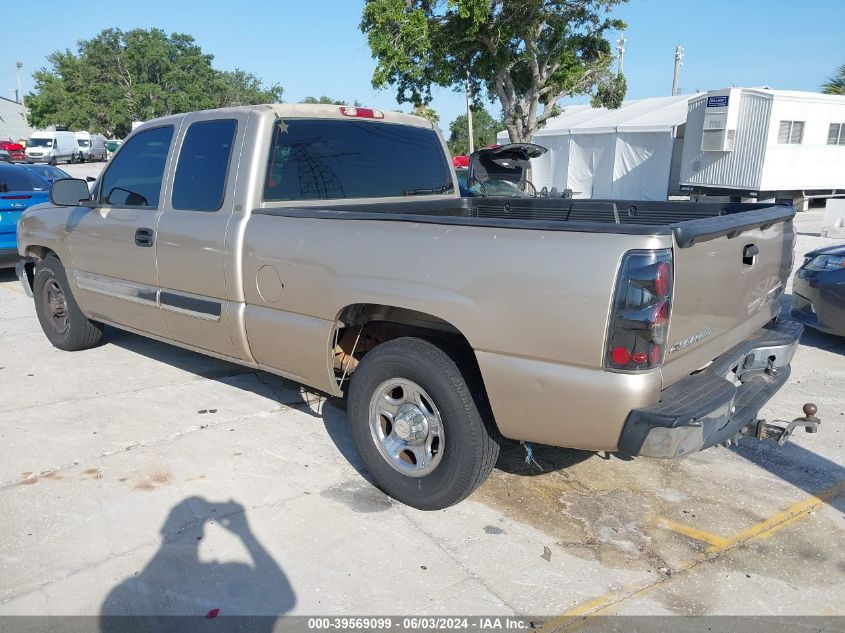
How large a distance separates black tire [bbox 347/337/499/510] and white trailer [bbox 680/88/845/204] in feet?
61.5

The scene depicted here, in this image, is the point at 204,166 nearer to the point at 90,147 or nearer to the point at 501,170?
the point at 501,170

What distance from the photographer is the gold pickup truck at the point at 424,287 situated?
2672 mm

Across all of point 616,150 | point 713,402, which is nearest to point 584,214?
point 713,402

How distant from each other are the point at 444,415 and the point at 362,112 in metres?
2.34

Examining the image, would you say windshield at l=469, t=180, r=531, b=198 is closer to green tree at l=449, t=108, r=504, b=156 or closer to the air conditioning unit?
the air conditioning unit

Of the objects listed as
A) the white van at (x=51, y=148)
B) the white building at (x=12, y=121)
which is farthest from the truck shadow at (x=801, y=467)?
the white building at (x=12, y=121)

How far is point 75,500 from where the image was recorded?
141 inches

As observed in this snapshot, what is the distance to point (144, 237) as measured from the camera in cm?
457

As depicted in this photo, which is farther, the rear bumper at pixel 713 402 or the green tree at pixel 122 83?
the green tree at pixel 122 83

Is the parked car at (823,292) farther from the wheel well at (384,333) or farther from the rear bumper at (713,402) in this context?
the wheel well at (384,333)

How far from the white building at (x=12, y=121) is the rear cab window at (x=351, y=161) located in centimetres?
7561

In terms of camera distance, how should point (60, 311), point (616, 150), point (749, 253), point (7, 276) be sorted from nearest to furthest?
1. point (749, 253)
2. point (60, 311)
3. point (7, 276)
4. point (616, 150)

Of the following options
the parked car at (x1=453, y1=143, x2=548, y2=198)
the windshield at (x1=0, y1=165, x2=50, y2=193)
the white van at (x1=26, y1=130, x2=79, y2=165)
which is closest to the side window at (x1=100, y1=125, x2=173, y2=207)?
the parked car at (x1=453, y1=143, x2=548, y2=198)

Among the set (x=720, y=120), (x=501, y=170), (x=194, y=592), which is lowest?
(x=194, y=592)
